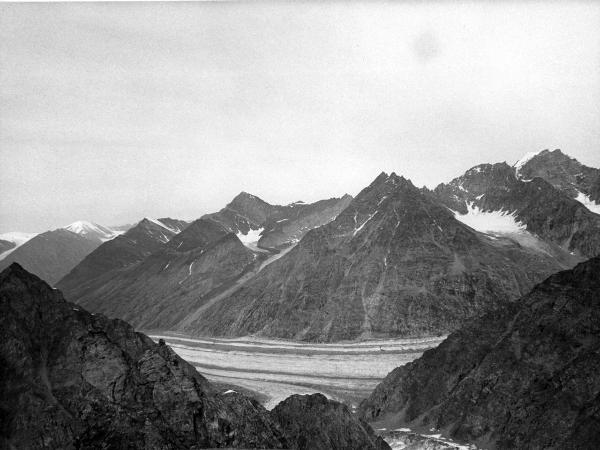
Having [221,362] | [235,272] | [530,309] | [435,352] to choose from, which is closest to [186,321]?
[235,272]

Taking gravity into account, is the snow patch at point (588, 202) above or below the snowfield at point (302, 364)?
above

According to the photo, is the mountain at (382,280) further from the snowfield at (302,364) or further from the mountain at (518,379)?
the mountain at (518,379)

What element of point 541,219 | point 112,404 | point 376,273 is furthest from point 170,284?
point 112,404

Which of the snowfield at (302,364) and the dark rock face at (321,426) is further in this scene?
the snowfield at (302,364)

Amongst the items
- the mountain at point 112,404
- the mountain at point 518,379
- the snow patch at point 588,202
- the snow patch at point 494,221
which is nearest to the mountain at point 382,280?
the snow patch at point 494,221

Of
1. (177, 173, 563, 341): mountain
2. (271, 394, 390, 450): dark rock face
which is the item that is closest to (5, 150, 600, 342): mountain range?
(177, 173, 563, 341): mountain

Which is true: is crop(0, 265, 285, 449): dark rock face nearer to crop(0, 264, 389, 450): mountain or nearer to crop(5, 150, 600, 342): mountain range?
crop(0, 264, 389, 450): mountain
